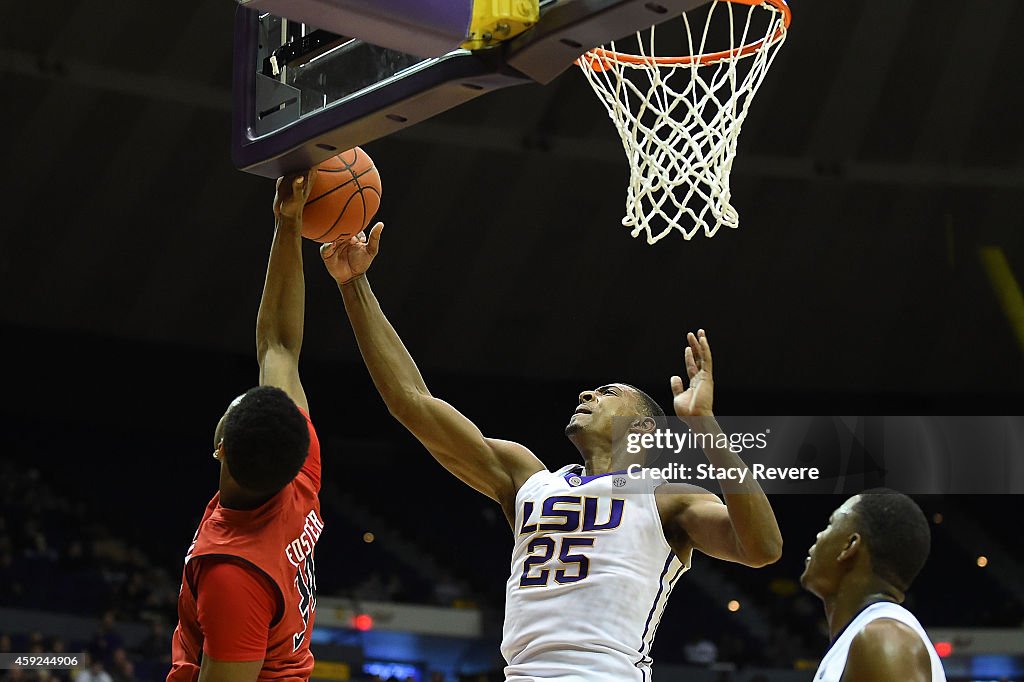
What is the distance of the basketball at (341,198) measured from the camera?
13.0 feet

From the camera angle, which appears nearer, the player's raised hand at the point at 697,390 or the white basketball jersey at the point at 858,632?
the white basketball jersey at the point at 858,632

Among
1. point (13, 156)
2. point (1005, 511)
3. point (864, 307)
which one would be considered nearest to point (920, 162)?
point (864, 307)

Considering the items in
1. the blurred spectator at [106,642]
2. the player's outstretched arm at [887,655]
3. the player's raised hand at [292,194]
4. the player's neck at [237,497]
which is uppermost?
the blurred spectator at [106,642]

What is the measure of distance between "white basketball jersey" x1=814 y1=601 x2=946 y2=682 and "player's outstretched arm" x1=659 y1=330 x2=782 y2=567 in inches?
10.7

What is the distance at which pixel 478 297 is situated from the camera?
13961mm

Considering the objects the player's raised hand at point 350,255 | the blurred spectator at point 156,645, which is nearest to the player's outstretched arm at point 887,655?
the player's raised hand at point 350,255

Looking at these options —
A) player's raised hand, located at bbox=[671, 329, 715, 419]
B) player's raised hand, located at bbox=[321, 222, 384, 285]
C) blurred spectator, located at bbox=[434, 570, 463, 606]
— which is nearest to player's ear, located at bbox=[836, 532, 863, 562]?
player's raised hand, located at bbox=[671, 329, 715, 419]

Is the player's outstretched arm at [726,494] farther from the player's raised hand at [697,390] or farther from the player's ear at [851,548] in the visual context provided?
the player's ear at [851,548]

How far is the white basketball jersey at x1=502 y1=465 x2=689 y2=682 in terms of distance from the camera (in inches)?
147

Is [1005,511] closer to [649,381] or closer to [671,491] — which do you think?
[649,381]

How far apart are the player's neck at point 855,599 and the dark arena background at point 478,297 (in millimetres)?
8884

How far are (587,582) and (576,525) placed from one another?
0.68ft

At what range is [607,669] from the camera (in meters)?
3.70

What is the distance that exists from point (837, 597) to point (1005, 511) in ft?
47.6
